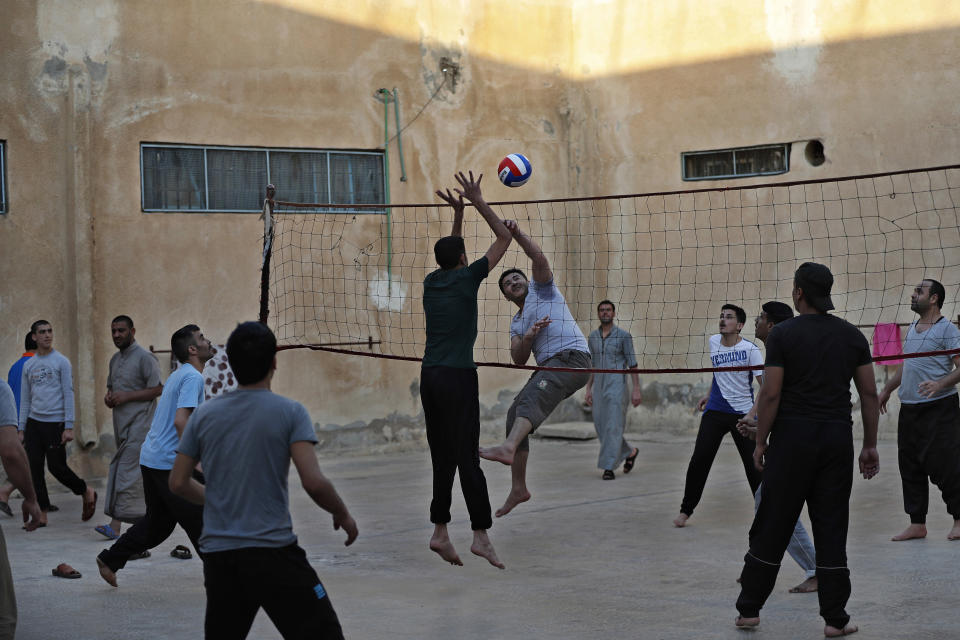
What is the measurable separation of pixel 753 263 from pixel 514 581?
313 inches

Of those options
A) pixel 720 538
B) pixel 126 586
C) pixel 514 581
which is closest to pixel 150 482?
pixel 126 586

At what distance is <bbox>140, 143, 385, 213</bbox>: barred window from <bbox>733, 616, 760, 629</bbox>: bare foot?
28.2 ft

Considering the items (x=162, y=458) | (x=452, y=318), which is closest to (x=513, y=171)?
(x=452, y=318)

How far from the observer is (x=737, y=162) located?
13.8 meters

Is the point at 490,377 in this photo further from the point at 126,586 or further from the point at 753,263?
the point at 126,586

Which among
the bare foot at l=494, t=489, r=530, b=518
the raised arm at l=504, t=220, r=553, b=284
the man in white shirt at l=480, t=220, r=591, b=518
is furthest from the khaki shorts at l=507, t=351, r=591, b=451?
the raised arm at l=504, t=220, r=553, b=284

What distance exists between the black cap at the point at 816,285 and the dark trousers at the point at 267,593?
278 cm

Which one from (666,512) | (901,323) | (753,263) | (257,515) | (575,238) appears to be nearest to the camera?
(257,515)

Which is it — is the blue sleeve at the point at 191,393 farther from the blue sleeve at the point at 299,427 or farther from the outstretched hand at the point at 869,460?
the outstretched hand at the point at 869,460

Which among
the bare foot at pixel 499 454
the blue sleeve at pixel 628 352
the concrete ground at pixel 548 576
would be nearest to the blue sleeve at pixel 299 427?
the concrete ground at pixel 548 576

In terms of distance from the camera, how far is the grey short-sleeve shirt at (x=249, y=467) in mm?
3859

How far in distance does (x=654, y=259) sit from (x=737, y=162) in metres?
1.58

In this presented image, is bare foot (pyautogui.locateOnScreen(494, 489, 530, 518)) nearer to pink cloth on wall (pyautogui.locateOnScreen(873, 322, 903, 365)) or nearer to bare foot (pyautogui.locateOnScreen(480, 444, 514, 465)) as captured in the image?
bare foot (pyautogui.locateOnScreen(480, 444, 514, 465))

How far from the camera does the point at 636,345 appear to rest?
14.4 meters
